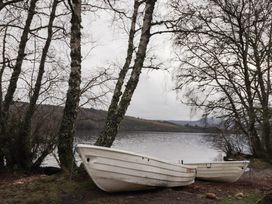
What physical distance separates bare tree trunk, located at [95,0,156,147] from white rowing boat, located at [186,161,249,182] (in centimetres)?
341

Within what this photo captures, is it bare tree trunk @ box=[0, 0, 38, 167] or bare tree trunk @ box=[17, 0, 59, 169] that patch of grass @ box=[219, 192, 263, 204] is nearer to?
bare tree trunk @ box=[17, 0, 59, 169]

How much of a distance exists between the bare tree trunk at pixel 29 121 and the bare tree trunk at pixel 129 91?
435cm

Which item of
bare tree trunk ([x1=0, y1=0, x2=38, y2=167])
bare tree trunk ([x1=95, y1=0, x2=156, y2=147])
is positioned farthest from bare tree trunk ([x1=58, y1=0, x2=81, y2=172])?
bare tree trunk ([x1=0, y1=0, x2=38, y2=167])

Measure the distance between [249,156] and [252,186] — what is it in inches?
450

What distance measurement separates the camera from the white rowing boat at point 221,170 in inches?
491

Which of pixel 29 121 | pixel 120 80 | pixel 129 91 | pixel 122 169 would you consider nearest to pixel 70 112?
pixel 129 91

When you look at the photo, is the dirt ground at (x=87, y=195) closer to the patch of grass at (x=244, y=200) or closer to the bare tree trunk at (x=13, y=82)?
the patch of grass at (x=244, y=200)

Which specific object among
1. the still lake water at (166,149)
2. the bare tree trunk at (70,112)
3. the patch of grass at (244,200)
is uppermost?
the bare tree trunk at (70,112)

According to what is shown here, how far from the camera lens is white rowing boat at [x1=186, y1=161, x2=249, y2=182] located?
40.9 ft

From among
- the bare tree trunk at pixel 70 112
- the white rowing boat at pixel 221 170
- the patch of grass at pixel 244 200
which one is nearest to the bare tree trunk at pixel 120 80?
the bare tree trunk at pixel 70 112

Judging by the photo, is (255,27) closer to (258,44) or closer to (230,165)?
(258,44)

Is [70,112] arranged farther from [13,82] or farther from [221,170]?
[221,170]

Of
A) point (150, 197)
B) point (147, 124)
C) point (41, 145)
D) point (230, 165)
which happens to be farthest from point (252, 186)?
point (147, 124)

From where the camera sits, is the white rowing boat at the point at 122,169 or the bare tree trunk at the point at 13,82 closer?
the white rowing boat at the point at 122,169
